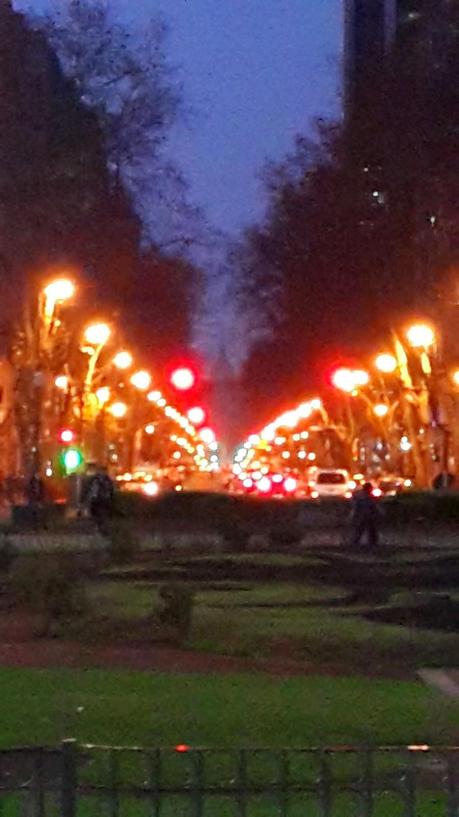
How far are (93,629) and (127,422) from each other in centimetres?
A: 7871

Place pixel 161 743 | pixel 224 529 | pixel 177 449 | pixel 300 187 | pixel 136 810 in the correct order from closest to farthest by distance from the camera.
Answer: pixel 136 810
pixel 161 743
pixel 224 529
pixel 300 187
pixel 177 449

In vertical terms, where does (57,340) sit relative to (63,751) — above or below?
above

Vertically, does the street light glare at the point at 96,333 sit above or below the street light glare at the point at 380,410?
above

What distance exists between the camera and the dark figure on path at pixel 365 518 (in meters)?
42.7

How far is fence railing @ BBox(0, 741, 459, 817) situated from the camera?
862 centimetres

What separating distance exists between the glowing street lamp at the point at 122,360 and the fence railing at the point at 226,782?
2781 inches

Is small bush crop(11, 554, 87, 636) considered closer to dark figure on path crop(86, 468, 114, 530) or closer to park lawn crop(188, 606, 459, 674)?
park lawn crop(188, 606, 459, 674)

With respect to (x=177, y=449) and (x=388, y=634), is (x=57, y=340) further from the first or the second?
(x=177, y=449)

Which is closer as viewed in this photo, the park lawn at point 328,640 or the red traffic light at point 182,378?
the park lawn at point 328,640

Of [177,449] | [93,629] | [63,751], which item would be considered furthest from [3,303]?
[177,449]

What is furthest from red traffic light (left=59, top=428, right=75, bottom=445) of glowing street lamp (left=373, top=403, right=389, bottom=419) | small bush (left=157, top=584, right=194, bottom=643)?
small bush (left=157, top=584, right=194, bottom=643)

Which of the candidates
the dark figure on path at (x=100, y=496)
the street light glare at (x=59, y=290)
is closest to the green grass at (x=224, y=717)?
the dark figure on path at (x=100, y=496)

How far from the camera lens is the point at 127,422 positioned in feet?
334

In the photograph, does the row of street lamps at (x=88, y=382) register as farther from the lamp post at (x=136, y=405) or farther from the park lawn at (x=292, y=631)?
the park lawn at (x=292, y=631)
